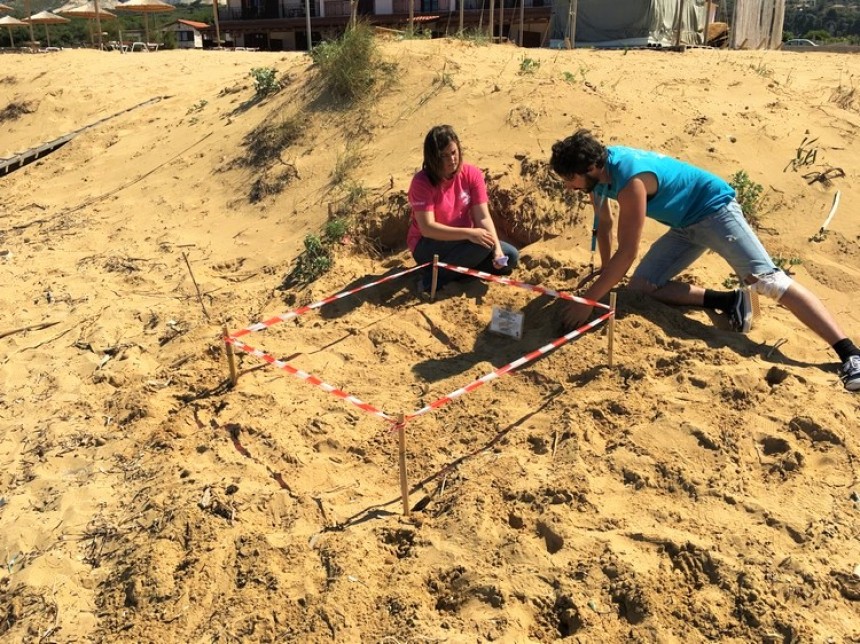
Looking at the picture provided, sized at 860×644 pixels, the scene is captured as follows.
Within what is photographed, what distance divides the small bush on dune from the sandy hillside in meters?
0.23

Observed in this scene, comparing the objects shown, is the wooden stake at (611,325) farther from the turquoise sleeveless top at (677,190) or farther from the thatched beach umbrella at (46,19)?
the thatched beach umbrella at (46,19)

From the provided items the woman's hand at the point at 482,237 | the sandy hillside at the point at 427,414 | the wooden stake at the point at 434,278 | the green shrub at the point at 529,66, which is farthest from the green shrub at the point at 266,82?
the woman's hand at the point at 482,237

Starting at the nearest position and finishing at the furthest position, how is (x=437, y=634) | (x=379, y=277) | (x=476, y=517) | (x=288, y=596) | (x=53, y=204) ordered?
(x=437, y=634) < (x=288, y=596) < (x=476, y=517) < (x=379, y=277) < (x=53, y=204)

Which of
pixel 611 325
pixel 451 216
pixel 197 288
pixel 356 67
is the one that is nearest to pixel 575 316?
pixel 611 325

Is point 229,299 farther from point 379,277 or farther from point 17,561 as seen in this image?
point 17,561

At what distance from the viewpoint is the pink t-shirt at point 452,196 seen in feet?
15.4

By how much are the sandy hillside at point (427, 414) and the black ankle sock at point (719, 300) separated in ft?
0.40

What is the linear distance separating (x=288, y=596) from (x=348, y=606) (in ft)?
0.85

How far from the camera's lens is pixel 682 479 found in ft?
10.4

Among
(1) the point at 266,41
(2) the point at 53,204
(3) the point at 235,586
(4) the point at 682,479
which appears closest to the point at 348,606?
(3) the point at 235,586

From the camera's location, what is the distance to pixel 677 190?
13.3 feet

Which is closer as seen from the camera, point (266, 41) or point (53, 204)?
point (53, 204)

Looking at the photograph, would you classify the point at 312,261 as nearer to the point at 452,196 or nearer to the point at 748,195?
the point at 452,196

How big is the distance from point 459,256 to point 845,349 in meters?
2.42
